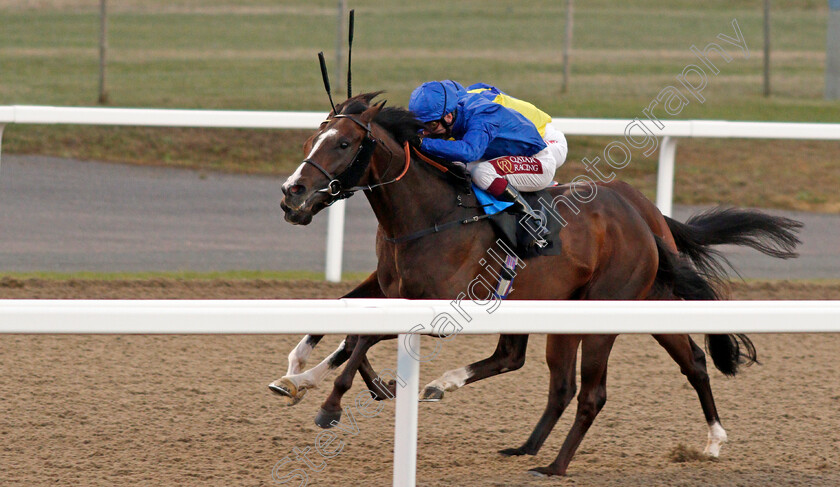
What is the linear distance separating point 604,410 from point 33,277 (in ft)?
13.4

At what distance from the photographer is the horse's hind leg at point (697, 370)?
14.7 ft

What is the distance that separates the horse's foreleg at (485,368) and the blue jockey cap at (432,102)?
92cm

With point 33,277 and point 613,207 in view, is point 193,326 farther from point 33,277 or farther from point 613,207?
point 33,277

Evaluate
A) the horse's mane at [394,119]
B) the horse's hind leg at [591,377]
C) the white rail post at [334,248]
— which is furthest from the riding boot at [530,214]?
the white rail post at [334,248]

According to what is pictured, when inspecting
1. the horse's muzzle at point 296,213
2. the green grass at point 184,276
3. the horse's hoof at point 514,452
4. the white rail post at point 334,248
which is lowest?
the green grass at point 184,276

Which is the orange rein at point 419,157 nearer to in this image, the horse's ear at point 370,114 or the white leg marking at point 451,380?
the horse's ear at point 370,114

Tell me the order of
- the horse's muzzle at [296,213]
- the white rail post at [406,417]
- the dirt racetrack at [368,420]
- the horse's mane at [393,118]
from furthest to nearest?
the horse's mane at [393,118], the dirt racetrack at [368,420], the horse's muzzle at [296,213], the white rail post at [406,417]

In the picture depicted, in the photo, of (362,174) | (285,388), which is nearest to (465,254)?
(362,174)

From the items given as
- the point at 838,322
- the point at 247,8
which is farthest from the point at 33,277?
the point at 247,8

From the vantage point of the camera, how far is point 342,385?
3.87m

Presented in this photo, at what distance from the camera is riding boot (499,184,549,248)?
4.25 metres

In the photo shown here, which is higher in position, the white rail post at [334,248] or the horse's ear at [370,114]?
the horse's ear at [370,114]

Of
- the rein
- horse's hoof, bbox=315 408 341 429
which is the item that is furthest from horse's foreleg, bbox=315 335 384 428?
the rein

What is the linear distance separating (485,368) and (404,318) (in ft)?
5.44
